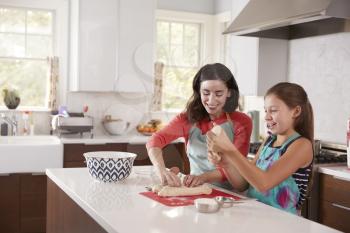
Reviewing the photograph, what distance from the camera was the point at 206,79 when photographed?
7.39 ft

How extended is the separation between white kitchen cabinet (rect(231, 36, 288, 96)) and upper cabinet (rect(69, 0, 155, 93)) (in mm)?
997

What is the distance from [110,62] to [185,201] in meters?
3.01

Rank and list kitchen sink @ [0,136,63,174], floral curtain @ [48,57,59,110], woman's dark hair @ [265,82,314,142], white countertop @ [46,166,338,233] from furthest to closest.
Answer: floral curtain @ [48,57,59,110], kitchen sink @ [0,136,63,174], woman's dark hair @ [265,82,314,142], white countertop @ [46,166,338,233]

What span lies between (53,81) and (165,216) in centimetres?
345

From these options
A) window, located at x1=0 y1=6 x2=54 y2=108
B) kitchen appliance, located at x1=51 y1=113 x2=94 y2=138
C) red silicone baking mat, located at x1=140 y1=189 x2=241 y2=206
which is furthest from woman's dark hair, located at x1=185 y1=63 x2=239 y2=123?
window, located at x1=0 y1=6 x2=54 y2=108

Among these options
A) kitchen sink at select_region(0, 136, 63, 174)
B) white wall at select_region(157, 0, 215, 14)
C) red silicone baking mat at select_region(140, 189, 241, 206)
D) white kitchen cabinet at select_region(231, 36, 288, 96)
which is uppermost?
white wall at select_region(157, 0, 215, 14)

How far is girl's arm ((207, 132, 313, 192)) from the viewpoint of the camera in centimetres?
172

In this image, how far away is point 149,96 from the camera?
5.16 meters

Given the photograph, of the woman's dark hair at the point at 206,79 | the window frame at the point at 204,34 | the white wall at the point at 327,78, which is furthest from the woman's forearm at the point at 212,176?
the window frame at the point at 204,34

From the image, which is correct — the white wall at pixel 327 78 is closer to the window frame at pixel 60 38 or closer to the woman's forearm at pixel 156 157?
the woman's forearm at pixel 156 157

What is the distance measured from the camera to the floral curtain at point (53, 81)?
472cm

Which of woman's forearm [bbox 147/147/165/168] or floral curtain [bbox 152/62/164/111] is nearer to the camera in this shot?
woman's forearm [bbox 147/147/165/168]

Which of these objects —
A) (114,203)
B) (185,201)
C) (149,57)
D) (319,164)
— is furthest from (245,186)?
(149,57)

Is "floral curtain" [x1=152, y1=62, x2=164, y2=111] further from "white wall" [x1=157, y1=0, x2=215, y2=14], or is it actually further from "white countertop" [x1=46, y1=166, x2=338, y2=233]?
"white countertop" [x1=46, y1=166, x2=338, y2=233]
